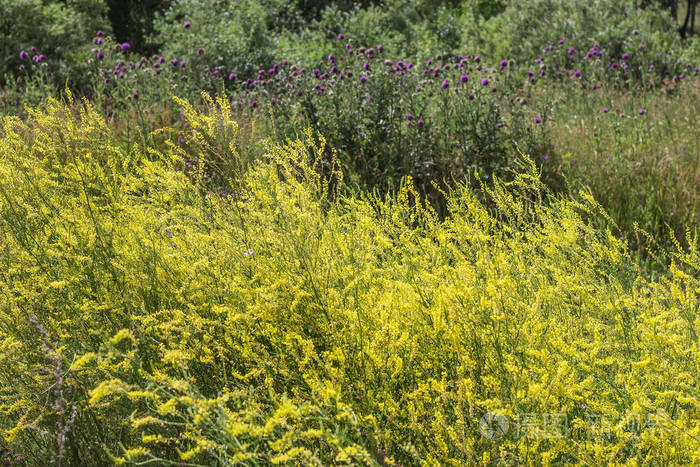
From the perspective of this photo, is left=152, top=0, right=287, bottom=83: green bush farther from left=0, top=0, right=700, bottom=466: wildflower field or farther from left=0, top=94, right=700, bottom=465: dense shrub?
left=0, top=94, right=700, bottom=465: dense shrub

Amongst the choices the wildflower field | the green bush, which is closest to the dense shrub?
the wildflower field

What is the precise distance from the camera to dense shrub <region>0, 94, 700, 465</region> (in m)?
1.86

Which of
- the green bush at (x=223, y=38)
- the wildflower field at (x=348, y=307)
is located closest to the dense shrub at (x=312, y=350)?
the wildflower field at (x=348, y=307)

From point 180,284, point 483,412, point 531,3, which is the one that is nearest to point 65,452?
point 180,284

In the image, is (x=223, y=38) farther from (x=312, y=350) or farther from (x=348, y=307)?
(x=312, y=350)

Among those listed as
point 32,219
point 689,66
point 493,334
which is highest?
point 32,219

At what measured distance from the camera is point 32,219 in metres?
2.96

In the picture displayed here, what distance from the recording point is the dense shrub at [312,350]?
6.10ft

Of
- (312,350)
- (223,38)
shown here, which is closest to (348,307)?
(312,350)

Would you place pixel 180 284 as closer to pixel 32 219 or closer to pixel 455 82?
pixel 32 219

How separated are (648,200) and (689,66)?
573cm

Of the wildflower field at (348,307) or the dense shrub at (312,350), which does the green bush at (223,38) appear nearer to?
the wildflower field at (348,307)

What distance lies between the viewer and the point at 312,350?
83.8 inches

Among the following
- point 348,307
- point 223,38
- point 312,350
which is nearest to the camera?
point 312,350
